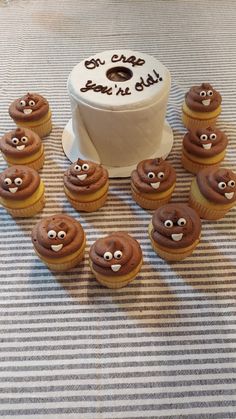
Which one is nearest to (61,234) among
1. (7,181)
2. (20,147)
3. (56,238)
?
(56,238)

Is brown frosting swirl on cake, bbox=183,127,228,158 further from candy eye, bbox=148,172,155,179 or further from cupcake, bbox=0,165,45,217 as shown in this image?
cupcake, bbox=0,165,45,217

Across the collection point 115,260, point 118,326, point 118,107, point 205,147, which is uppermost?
point 118,107

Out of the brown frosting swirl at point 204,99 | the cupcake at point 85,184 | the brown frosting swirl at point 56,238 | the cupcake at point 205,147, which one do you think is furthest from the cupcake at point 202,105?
the brown frosting swirl at point 56,238

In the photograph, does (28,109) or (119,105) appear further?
(28,109)

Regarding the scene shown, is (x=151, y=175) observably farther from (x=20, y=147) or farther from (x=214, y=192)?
(x=20, y=147)

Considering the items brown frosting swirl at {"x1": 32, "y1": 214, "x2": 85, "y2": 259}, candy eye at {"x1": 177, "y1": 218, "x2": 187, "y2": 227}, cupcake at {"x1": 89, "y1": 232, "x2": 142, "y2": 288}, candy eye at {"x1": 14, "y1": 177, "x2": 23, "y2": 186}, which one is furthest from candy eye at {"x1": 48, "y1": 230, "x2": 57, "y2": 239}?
candy eye at {"x1": 177, "y1": 218, "x2": 187, "y2": 227}

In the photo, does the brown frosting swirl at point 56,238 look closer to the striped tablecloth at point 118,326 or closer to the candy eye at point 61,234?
the candy eye at point 61,234

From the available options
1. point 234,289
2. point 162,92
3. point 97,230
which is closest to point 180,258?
point 234,289
